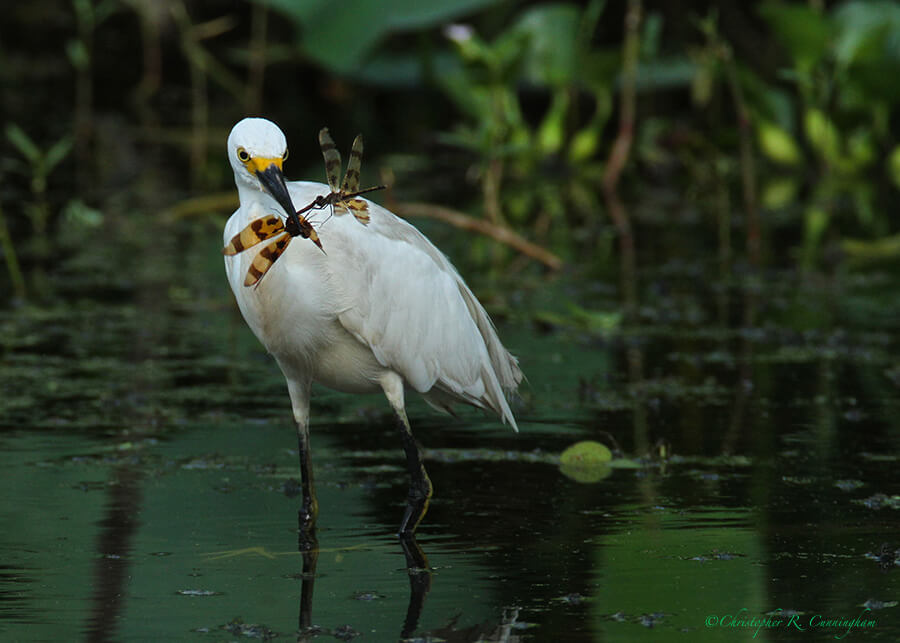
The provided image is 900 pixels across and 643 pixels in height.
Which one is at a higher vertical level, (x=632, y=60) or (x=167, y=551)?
(x=632, y=60)

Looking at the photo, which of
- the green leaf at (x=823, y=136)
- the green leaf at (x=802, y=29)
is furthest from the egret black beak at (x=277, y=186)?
the green leaf at (x=823, y=136)

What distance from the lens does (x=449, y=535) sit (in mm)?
4836

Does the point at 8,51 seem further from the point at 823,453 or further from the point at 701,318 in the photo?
the point at 823,453

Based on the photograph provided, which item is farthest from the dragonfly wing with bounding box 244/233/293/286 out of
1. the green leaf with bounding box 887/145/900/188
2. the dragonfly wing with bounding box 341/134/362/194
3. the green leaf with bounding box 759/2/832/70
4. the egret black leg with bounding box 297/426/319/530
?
the green leaf with bounding box 887/145/900/188

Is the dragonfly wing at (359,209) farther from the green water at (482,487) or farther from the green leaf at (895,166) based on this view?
the green leaf at (895,166)

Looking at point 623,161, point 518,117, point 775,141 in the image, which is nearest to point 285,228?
point 518,117

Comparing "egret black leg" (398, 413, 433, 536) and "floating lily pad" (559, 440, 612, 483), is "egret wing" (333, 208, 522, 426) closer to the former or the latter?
"egret black leg" (398, 413, 433, 536)

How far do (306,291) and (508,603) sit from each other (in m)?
1.16

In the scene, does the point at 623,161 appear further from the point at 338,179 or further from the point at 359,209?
the point at 338,179

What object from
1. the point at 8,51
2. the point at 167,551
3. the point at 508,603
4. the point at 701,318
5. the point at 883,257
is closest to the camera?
the point at 508,603

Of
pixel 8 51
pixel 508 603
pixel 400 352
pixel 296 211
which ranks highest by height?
pixel 8 51

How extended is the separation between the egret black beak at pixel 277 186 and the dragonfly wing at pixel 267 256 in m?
0.09

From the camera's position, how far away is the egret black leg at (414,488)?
4906 mm

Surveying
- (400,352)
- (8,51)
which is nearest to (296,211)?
(400,352)
